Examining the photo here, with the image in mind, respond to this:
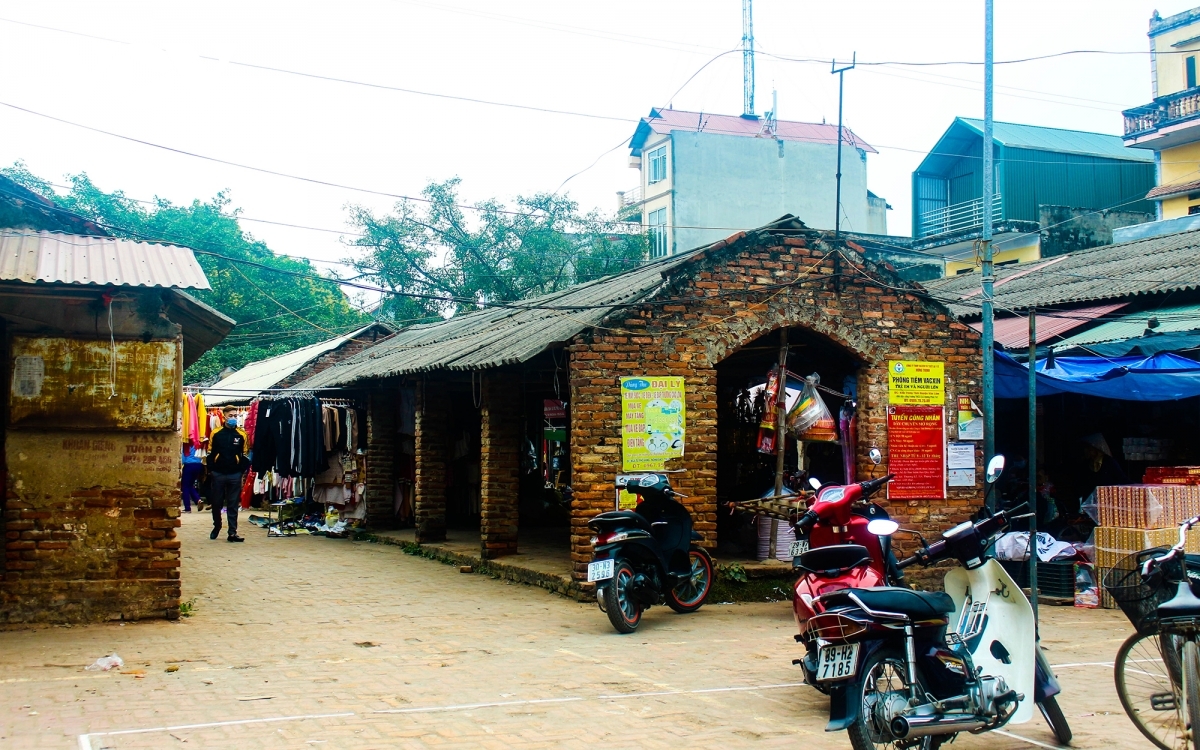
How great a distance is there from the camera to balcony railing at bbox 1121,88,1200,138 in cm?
2686

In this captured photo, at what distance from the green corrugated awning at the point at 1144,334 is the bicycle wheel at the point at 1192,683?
8610 millimetres

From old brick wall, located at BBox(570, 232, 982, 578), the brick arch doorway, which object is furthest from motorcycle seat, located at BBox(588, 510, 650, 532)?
the brick arch doorway

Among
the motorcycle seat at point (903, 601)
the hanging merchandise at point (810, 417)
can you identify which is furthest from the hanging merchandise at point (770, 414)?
the motorcycle seat at point (903, 601)

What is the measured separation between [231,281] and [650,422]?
2877 cm

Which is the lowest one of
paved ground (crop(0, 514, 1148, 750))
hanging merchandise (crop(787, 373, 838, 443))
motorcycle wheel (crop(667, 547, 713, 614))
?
paved ground (crop(0, 514, 1148, 750))

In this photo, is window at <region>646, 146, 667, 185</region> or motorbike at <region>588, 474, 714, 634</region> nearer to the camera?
motorbike at <region>588, 474, 714, 634</region>

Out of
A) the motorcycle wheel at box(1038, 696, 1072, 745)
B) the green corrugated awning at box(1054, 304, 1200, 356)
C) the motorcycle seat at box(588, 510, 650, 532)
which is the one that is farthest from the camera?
the green corrugated awning at box(1054, 304, 1200, 356)

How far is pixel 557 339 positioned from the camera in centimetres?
1014

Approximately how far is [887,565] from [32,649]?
6487mm

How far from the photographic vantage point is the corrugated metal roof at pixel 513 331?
10523 millimetres

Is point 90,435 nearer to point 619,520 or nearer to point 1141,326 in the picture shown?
Result: point 619,520

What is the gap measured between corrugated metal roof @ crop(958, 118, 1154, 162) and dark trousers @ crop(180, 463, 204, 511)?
24546 millimetres

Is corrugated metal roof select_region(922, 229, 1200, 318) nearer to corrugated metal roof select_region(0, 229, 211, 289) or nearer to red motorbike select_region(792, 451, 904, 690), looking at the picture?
red motorbike select_region(792, 451, 904, 690)

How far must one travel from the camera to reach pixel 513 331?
1324cm
